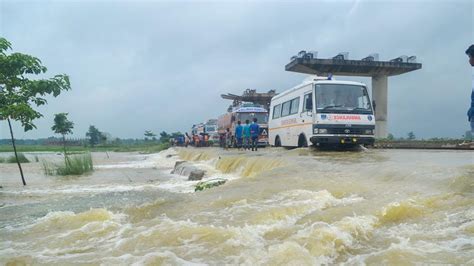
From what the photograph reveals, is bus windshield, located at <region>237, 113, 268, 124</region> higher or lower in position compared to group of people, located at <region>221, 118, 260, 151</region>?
higher

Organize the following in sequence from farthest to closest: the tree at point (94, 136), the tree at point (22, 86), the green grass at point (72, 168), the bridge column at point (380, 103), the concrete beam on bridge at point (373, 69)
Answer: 1. the tree at point (94, 136)
2. the bridge column at point (380, 103)
3. the concrete beam on bridge at point (373, 69)
4. the green grass at point (72, 168)
5. the tree at point (22, 86)

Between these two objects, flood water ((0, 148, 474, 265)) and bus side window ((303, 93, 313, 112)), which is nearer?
flood water ((0, 148, 474, 265))

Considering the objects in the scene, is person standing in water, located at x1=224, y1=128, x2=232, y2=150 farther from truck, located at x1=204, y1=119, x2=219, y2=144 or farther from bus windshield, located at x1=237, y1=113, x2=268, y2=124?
truck, located at x1=204, y1=119, x2=219, y2=144

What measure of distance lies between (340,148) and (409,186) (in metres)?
8.51

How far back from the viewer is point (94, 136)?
75.6m

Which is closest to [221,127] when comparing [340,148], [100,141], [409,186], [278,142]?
[278,142]

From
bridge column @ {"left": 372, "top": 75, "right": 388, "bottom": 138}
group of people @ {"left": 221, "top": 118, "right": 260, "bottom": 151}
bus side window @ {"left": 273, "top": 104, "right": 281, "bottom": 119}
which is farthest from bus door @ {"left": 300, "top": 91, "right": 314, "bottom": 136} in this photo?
bridge column @ {"left": 372, "top": 75, "right": 388, "bottom": 138}

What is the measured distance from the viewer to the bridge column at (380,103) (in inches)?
1183

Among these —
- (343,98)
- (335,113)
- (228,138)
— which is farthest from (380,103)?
(335,113)

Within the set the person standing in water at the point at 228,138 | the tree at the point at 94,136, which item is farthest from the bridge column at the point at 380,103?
the tree at the point at 94,136

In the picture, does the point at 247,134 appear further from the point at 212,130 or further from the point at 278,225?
the point at 212,130

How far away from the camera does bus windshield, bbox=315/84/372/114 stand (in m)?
12.8

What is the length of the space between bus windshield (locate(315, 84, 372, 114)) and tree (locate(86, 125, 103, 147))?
68.9m

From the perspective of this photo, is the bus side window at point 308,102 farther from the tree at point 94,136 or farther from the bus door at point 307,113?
the tree at point 94,136
